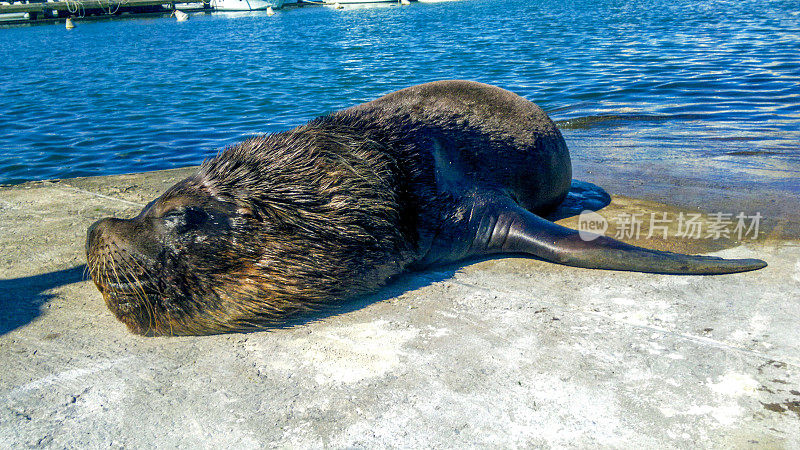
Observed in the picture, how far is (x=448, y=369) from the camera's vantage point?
Result: 2850mm

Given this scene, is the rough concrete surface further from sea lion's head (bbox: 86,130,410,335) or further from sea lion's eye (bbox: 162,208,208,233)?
sea lion's eye (bbox: 162,208,208,233)

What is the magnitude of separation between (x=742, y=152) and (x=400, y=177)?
16.8 feet

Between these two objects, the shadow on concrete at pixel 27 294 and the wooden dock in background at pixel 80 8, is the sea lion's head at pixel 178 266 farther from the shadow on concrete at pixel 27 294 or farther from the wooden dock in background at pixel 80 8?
the wooden dock in background at pixel 80 8

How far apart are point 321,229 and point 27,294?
1.88 m

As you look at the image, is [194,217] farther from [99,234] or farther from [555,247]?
[555,247]

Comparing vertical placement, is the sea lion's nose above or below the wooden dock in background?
below

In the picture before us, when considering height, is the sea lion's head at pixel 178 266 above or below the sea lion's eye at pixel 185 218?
below

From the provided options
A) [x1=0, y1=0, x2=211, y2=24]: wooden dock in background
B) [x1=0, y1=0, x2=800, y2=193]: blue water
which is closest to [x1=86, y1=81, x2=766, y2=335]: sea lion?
[x1=0, y1=0, x2=800, y2=193]: blue water

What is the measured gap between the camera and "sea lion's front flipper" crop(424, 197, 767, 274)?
3654 millimetres

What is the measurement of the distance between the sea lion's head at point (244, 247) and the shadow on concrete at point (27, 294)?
0.53m

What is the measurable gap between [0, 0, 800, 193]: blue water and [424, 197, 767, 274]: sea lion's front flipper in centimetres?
271

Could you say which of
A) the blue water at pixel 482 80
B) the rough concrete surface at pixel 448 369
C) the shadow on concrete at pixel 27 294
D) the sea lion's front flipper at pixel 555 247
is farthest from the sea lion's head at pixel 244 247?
the blue water at pixel 482 80

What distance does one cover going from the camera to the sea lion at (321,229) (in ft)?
10.9

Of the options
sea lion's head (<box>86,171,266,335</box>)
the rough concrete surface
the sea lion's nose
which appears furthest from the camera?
the sea lion's nose
